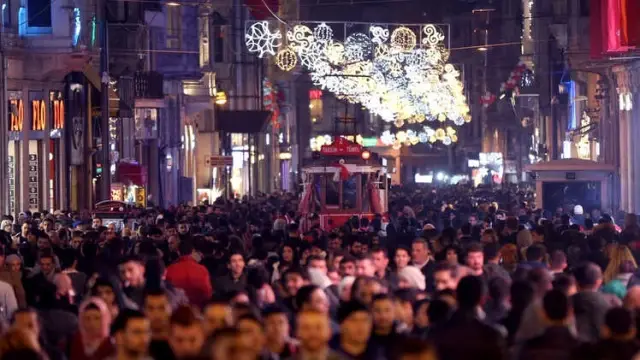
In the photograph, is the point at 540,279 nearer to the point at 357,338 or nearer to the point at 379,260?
the point at 379,260

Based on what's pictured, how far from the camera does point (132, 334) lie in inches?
411

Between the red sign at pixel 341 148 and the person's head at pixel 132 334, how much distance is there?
105 ft

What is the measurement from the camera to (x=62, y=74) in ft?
140

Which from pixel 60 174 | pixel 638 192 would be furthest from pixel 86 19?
pixel 638 192

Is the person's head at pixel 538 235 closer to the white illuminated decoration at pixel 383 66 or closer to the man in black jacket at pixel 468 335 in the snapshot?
the man in black jacket at pixel 468 335

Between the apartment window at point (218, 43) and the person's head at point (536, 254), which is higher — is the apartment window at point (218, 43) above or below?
above

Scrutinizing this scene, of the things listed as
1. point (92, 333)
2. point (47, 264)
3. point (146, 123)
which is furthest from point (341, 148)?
point (92, 333)

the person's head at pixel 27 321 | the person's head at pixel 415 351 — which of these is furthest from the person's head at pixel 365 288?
the person's head at pixel 415 351

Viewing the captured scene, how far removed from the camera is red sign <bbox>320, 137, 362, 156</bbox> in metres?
43.1

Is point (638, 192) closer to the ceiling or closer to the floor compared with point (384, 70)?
closer to the floor

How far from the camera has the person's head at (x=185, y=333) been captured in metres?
10.2

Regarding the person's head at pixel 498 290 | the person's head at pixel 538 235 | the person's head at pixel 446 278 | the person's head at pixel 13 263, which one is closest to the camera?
the person's head at pixel 498 290

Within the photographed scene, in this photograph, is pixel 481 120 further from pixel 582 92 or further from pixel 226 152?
pixel 582 92

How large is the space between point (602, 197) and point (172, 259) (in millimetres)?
23769
